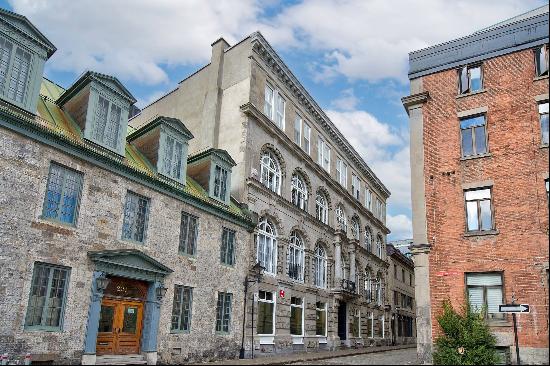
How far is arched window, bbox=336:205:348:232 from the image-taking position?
3615 cm

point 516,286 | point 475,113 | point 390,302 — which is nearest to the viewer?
point 516,286

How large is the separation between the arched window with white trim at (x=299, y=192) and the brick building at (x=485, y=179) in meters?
10.8

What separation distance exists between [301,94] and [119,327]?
19804 millimetres

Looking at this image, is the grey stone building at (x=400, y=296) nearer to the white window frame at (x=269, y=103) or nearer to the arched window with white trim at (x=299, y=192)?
the arched window with white trim at (x=299, y=192)

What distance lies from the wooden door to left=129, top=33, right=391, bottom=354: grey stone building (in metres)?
6.72

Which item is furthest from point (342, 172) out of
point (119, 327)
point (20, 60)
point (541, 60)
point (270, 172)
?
point (20, 60)

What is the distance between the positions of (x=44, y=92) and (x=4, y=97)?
164 inches

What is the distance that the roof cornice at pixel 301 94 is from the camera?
88.5 ft

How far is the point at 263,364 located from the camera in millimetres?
18844

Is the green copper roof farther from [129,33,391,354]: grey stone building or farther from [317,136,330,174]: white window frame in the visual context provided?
[317,136,330,174]: white window frame

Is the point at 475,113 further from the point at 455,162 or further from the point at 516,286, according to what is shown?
the point at 516,286

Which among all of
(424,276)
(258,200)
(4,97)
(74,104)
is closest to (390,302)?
(258,200)

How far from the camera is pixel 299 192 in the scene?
30484 mm

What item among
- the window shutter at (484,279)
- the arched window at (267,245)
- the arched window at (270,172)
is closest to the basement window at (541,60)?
the window shutter at (484,279)
